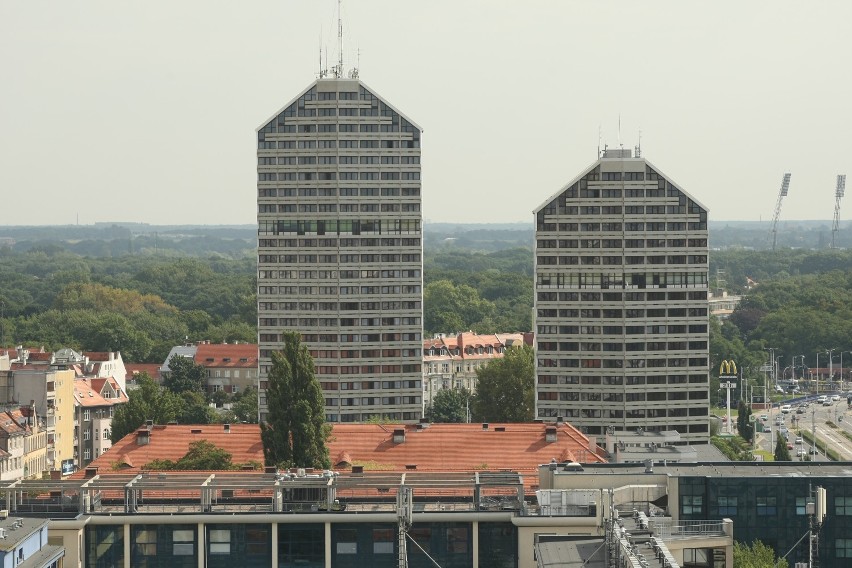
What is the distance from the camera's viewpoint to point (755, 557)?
237 feet

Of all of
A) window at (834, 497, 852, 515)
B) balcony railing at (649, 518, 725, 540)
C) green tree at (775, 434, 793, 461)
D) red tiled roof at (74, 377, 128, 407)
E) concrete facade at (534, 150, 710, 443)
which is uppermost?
concrete facade at (534, 150, 710, 443)

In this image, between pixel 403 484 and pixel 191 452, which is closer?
pixel 403 484

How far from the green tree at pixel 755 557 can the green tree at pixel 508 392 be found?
107319 millimetres

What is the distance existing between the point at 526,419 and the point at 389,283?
17750 millimetres

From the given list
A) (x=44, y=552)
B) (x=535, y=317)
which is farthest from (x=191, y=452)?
(x=535, y=317)

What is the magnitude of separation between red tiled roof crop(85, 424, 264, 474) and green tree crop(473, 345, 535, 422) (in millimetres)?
64258

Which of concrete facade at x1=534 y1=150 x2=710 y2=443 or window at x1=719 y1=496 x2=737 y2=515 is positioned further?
concrete facade at x1=534 y1=150 x2=710 y2=443

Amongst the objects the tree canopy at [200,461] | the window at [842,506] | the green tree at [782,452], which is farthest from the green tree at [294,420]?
the green tree at [782,452]

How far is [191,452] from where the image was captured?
113250 millimetres

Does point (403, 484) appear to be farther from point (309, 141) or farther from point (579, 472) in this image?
point (309, 141)

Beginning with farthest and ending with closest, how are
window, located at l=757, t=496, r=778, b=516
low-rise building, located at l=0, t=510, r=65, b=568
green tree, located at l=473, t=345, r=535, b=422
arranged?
green tree, located at l=473, t=345, r=535, b=422 < window, located at l=757, t=496, r=778, b=516 < low-rise building, located at l=0, t=510, r=65, b=568

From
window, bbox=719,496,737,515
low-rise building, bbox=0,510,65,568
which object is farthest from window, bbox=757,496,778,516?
low-rise building, bbox=0,510,65,568

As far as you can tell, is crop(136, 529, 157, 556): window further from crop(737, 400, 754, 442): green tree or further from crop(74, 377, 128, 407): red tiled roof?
crop(737, 400, 754, 442): green tree

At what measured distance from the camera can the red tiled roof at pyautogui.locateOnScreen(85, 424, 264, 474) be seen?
11619 cm
